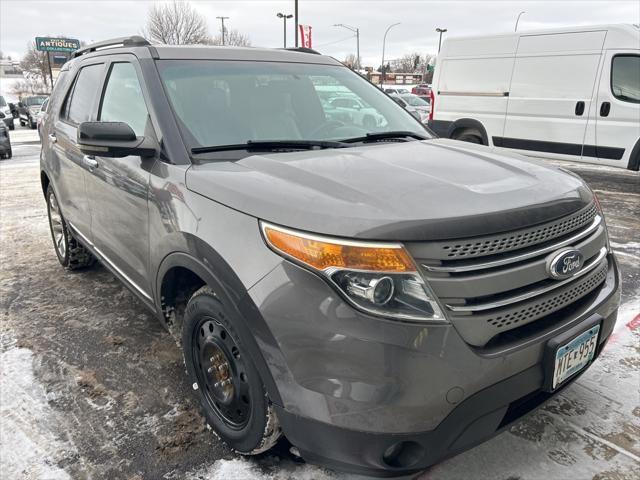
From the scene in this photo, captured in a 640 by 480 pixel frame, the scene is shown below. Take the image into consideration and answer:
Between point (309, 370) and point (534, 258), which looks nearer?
point (309, 370)

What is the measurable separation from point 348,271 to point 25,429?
1.90 metres

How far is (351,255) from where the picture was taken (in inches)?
62.5

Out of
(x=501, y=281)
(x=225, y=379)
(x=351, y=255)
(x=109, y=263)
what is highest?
(x=351, y=255)

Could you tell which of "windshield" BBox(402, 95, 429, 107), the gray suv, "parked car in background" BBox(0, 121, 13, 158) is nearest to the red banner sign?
"windshield" BBox(402, 95, 429, 107)

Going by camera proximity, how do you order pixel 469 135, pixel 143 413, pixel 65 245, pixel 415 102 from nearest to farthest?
pixel 143 413 < pixel 65 245 < pixel 469 135 < pixel 415 102

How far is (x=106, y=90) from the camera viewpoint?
315cm

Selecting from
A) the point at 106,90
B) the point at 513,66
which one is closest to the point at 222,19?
the point at 513,66

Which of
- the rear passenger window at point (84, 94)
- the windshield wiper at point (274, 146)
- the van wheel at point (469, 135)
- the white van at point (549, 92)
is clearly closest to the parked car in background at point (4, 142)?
the rear passenger window at point (84, 94)

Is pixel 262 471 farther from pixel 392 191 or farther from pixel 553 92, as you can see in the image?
pixel 553 92

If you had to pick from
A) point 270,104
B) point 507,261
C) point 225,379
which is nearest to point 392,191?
point 507,261

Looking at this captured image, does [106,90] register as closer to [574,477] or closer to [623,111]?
[574,477]

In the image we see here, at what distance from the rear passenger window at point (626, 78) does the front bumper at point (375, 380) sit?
760 cm

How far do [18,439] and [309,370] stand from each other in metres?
1.63

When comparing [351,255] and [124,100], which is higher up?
[124,100]
